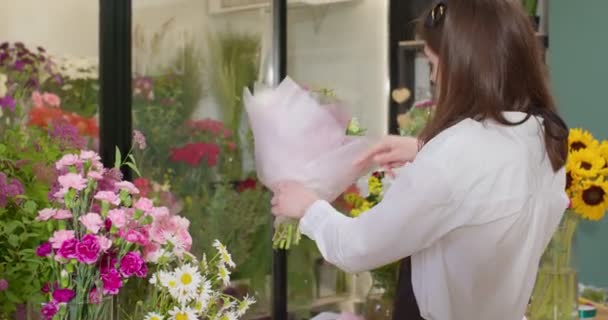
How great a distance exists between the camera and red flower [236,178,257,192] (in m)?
3.19

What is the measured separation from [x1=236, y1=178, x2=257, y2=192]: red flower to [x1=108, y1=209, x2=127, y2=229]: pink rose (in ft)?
6.18

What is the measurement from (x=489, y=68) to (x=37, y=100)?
1471 millimetres

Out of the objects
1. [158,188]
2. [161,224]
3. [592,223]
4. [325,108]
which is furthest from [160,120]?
[592,223]

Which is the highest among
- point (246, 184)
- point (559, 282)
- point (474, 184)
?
point (474, 184)

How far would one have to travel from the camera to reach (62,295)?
4.10ft

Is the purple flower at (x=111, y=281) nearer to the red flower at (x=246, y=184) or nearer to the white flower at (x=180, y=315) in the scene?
the white flower at (x=180, y=315)

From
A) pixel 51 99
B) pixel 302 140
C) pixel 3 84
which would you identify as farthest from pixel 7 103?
pixel 302 140

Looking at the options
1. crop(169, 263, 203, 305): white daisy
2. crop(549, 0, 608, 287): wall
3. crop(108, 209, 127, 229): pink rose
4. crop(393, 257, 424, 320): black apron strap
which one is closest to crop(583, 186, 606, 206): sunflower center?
crop(393, 257, 424, 320): black apron strap

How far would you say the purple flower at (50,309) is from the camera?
4.10 ft

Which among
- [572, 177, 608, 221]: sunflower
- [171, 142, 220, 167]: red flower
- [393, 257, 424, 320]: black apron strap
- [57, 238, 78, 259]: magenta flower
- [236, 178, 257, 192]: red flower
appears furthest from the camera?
[236, 178, 257, 192]: red flower

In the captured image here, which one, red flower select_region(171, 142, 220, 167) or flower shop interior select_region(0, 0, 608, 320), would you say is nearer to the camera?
flower shop interior select_region(0, 0, 608, 320)

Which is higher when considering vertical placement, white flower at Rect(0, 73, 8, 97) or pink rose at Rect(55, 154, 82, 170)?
white flower at Rect(0, 73, 8, 97)

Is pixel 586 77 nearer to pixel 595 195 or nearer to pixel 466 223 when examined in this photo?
pixel 595 195

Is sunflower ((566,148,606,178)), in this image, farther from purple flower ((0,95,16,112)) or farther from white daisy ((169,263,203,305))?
purple flower ((0,95,16,112))
